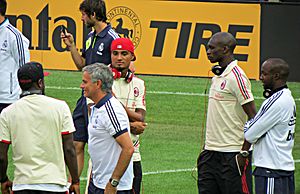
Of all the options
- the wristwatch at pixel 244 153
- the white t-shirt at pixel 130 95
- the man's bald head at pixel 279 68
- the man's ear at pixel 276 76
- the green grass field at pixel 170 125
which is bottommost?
the green grass field at pixel 170 125

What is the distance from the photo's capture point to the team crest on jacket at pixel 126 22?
21.6 metres

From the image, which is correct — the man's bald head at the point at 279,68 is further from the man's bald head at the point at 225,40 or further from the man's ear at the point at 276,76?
the man's bald head at the point at 225,40

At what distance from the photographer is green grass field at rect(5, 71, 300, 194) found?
1389 cm

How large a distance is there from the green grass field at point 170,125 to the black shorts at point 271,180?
3.39m

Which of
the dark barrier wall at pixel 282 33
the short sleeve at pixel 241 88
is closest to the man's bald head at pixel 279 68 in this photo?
the short sleeve at pixel 241 88

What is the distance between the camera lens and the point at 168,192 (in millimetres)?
13047

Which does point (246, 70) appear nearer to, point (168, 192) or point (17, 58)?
point (168, 192)

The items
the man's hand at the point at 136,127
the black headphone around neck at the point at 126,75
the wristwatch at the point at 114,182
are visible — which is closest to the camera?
the wristwatch at the point at 114,182

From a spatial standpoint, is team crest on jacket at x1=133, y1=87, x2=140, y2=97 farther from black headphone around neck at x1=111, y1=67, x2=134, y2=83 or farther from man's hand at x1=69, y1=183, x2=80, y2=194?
man's hand at x1=69, y1=183, x2=80, y2=194

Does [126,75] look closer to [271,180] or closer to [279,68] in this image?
[279,68]

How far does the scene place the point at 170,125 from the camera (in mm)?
17969

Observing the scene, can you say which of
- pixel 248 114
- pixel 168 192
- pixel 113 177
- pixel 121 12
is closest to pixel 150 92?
pixel 121 12

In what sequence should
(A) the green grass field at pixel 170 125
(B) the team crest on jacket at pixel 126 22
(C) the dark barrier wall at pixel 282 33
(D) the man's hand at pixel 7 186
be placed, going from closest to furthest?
1. (D) the man's hand at pixel 7 186
2. (A) the green grass field at pixel 170 125
3. (C) the dark barrier wall at pixel 282 33
4. (B) the team crest on jacket at pixel 126 22

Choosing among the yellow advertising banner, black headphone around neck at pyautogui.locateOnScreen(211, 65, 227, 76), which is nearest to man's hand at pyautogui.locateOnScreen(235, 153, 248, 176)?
black headphone around neck at pyautogui.locateOnScreen(211, 65, 227, 76)
